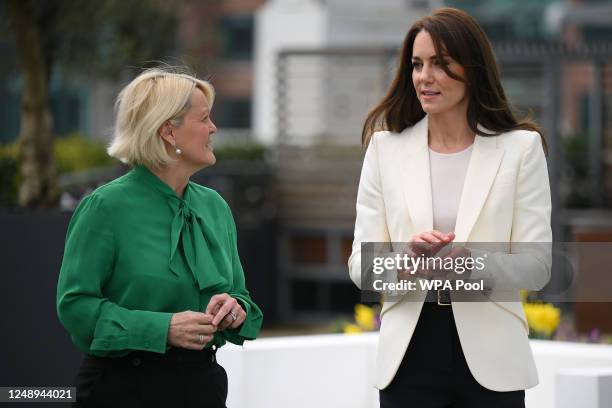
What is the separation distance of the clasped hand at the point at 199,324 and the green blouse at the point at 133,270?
3 centimetres

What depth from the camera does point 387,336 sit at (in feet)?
11.3

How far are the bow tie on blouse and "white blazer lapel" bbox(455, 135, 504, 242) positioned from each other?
68 centimetres

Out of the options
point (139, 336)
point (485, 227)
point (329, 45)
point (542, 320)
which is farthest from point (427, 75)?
point (329, 45)

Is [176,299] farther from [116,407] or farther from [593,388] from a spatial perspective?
[593,388]

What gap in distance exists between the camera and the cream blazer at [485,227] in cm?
338

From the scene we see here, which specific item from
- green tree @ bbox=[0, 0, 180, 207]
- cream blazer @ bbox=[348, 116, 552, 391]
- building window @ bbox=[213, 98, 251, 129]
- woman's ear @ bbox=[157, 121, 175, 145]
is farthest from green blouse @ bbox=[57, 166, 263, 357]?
building window @ bbox=[213, 98, 251, 129]

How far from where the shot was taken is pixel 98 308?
329cm

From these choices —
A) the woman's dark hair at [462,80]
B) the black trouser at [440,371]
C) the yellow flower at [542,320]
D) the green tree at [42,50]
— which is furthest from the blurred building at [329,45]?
the black trouser at [440,371]

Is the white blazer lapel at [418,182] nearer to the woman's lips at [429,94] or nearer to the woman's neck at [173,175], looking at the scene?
the woman's lips at [429,94]

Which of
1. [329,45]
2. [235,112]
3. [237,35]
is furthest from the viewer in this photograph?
[235,112]

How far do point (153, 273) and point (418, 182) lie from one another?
779 millimetres

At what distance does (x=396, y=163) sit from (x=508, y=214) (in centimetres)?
35

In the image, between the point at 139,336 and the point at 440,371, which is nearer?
the point at 139,336

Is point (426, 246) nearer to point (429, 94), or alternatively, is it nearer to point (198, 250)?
point (429, 94)
